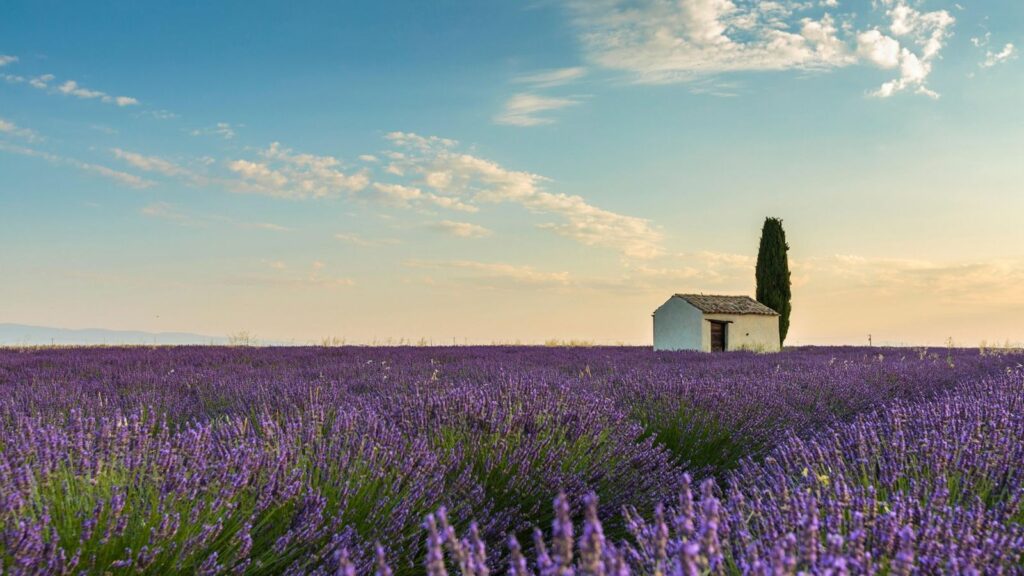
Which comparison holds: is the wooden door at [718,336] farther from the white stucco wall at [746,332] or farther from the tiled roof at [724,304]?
the tiled roof at [724,304]

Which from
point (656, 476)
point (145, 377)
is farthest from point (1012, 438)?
point (145, 377)

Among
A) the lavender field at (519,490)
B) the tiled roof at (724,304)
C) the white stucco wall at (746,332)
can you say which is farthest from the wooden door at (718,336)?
the lavender field at (519,490)

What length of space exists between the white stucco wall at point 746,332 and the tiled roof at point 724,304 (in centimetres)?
14

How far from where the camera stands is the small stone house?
69.1 ft

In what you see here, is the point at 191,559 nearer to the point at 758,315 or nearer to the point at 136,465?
the point at 136,465

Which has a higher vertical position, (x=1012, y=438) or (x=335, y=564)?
(x=1012, y=438)

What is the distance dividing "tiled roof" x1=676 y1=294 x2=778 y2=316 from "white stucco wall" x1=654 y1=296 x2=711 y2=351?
0.65 feet

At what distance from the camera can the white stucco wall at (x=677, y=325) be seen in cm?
2100

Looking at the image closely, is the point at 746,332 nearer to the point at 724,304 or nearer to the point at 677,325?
the point at 724,304

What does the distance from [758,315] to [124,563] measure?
21835mm

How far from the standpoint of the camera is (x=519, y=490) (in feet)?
11.1

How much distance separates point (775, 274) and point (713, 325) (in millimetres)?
6041

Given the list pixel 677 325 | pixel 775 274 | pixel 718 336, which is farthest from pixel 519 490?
pixel 775 274

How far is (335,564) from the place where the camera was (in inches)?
102
